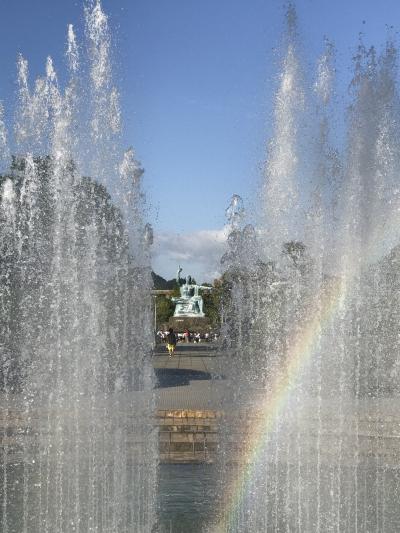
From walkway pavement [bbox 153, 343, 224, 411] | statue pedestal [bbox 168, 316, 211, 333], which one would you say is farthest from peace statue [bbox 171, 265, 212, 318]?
walkway pavement [bbox 153, 343, 224, 411]

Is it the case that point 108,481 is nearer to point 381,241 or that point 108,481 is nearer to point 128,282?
point 128,282

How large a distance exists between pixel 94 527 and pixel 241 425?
2988 mm

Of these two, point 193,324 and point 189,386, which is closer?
point 189,386

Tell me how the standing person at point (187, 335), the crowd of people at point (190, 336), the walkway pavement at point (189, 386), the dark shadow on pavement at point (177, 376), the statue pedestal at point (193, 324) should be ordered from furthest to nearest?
the statue pedestal at point (193, 324) < the crowd of people at point (190, 336) < the standing person at point (187, 335) < the dark shadow on pavement at point (177, 376) < the walkway pavement at point (189, 386)

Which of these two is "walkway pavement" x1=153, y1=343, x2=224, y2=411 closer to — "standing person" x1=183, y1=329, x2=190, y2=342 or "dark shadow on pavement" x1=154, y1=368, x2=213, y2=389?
"dark shadow on pavement" x1=154, y1=368, x2=213, y2=389

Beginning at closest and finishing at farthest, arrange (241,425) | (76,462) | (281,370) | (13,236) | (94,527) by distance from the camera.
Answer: (94,527) < (76,462) < (241,425) < (281,370) < (13,236)

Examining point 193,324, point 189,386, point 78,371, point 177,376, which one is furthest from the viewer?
point 193,324

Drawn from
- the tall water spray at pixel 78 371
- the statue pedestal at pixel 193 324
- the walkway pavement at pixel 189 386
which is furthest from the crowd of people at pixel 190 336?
the tall water spray at pixel 78 371

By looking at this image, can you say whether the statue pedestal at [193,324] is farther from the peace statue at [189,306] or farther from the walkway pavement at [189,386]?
the walkway pavement at [189,386]

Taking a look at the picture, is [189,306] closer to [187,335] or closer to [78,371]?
[187,335]

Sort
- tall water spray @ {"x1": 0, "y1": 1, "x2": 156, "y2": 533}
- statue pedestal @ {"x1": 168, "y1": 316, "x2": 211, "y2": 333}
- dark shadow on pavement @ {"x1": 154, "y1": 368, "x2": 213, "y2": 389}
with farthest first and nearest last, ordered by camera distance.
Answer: statue pedestal @ {"x1": 168, "y1": 316, "x2": 211, "y2": 333}, dark shadow on pavement @ {"x1": 154, "y1": 368, "x2": 213, "y2": 389}, tall water spray @ {"x1": 0, "y1": 1, "x2": 156, "y2": 533}

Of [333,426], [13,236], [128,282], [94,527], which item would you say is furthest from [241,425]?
[13,236]

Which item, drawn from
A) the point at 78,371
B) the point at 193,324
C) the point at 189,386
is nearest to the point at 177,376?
the point at 189,386

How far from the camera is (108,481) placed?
830 centimetres
